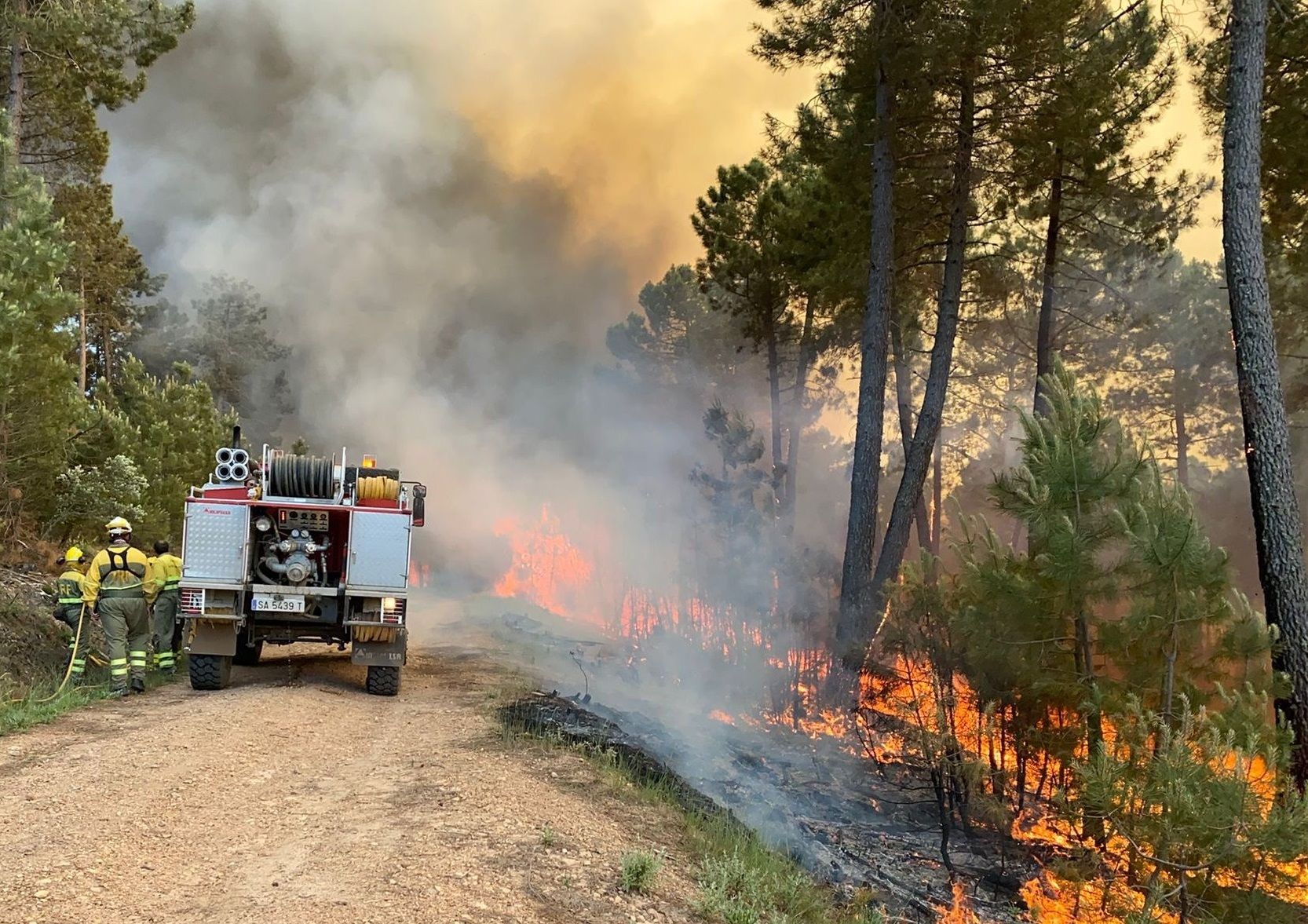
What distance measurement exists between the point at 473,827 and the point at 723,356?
97.1ft

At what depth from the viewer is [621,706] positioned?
13.3m

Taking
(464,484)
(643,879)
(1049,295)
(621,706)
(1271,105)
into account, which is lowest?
(621,706)

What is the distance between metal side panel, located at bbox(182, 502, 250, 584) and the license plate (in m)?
0.31

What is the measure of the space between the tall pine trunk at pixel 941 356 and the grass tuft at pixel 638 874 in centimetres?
876

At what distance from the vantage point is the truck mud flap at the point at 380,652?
10039 millimetres

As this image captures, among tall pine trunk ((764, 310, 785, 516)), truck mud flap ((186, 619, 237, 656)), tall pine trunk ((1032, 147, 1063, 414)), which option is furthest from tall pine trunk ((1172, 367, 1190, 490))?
truck mud flap ((186, 619, 237, 656))

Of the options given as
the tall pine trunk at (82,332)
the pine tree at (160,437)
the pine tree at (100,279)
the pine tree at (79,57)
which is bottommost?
the pine tree at (160,437)

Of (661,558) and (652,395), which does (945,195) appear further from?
(652,395)

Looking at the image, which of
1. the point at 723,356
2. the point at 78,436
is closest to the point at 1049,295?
the point at 78,436

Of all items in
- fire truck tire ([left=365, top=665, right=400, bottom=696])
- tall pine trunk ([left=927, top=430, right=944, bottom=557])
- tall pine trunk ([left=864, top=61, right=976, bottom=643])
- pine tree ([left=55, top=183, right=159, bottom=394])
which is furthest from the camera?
tall pine trunk ([left=927, top=430, right=944, bottom=557])

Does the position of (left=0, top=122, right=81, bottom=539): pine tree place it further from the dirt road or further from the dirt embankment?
the dirt road

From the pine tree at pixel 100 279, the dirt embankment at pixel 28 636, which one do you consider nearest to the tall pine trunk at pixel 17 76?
the pine tree at pixel 100 279

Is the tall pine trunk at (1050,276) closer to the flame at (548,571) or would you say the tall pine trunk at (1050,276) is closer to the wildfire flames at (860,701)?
the wildfire flames at (860,701)

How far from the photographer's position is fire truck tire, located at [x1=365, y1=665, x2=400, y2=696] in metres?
10.3
